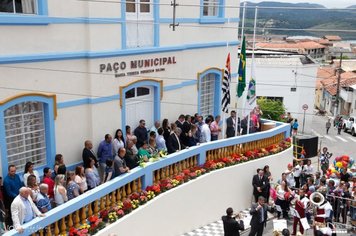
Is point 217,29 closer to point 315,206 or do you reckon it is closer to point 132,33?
point 132,33

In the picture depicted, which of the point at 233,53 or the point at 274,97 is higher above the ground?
the point at 233,53

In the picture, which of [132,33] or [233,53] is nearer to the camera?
[132,33]

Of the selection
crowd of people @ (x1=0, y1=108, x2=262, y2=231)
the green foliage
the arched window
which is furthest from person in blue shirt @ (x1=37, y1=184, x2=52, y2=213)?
the green foliage

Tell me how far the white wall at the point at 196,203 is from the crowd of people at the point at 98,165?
1006mm

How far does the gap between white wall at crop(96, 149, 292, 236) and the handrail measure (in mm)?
519

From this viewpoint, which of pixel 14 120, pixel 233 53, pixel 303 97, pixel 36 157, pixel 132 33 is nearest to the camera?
pixel 14 120

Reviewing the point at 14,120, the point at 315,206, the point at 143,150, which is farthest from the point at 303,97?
the point at 14,120

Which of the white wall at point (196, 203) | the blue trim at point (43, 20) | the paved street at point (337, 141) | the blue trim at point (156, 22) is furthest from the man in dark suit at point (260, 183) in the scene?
the paved street at point (337, 141)

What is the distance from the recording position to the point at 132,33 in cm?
1171

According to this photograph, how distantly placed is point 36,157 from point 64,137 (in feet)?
2.54

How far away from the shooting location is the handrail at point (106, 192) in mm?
7396

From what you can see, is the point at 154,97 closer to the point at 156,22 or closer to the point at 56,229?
the point at 156,22

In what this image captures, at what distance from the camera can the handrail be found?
24.3 feet

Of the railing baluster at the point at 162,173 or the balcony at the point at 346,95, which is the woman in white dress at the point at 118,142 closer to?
the railing baluster at the point at 162,173
